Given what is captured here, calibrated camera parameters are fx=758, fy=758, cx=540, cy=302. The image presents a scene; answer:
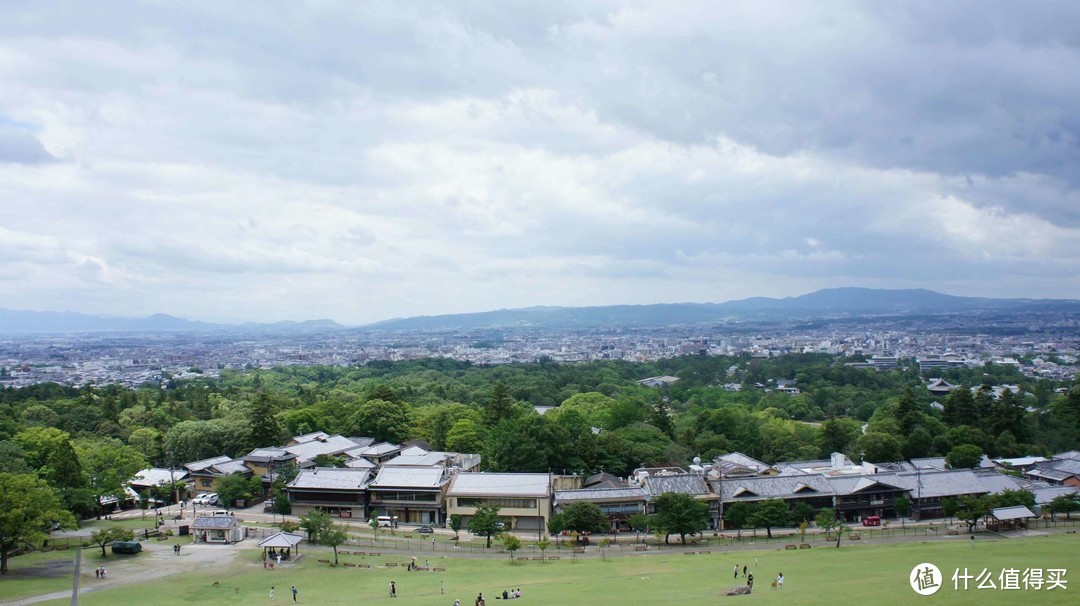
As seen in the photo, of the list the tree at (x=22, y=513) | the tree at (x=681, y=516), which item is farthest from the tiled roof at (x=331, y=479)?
the tree at (x=681, y=516)

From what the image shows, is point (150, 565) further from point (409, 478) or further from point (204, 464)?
point (204, 464)

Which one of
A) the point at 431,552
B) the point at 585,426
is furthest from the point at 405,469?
the point at 585,426

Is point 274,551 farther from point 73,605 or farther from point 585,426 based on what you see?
point 585,426

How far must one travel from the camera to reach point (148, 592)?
25562 millimetres

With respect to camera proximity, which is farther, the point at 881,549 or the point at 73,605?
the point at 881,549

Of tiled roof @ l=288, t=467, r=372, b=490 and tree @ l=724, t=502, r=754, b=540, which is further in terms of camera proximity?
tiled roof @ l=288, t=467, r=372, b=490

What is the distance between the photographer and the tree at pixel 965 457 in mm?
45094

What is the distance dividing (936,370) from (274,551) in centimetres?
10830

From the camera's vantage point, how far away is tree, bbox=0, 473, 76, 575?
27.6 m

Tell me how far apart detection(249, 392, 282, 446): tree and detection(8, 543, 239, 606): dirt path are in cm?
1767

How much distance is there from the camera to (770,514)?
112ft

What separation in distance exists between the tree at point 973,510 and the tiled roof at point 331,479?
2885 cm

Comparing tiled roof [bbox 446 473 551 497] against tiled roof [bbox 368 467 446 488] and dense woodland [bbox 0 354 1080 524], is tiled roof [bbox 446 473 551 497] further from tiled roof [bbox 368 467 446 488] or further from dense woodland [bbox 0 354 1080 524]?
dense woodland [bbox 0 354 1080 524]

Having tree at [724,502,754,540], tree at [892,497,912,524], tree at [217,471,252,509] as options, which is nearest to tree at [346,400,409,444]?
tree at [217,471,252,509]
